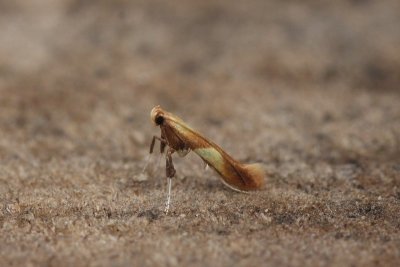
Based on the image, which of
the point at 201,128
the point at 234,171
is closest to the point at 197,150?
the point at 234,171

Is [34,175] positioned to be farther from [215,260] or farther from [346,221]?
[346,221]

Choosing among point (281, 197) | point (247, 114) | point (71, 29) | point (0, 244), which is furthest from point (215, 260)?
point (71, 29)

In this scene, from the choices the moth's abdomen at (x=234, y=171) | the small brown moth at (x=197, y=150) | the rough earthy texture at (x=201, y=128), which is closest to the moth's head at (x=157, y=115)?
the small brown moth at (x=197, y=150)

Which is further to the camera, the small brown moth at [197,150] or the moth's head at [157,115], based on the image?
the small brown moth at [197,150]

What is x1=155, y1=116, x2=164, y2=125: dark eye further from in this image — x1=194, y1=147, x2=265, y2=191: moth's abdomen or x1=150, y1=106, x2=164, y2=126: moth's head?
x1=194, y1=147, x2=265, y2=191: moth's abdomen

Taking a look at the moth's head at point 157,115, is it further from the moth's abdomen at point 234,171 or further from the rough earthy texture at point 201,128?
the rough earthy texture at point 201,128

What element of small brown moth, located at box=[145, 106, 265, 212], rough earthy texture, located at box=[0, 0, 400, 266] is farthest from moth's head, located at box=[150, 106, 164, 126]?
rough earthy texture, located at box=[0, 0, 400, 266]
